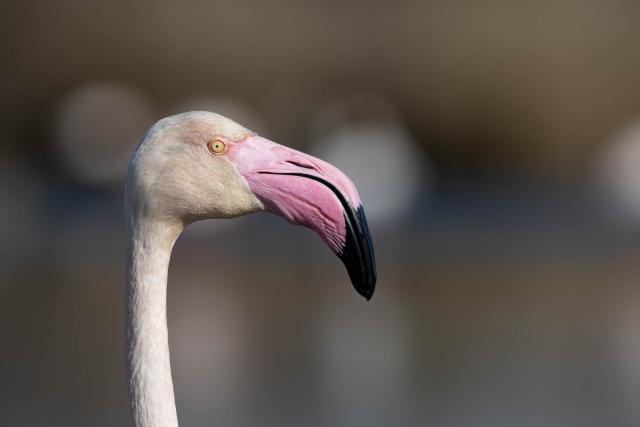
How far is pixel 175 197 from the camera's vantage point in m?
2.35

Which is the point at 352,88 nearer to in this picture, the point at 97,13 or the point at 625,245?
the point at 97,13

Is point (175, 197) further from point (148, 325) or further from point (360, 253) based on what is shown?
point (360, 253)

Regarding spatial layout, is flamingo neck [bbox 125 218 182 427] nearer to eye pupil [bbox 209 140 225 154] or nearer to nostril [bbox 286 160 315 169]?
eye pupil [bbox 209 140 225 154]

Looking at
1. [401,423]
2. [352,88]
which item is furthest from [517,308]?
[352,88]

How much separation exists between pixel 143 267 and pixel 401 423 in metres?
4.47

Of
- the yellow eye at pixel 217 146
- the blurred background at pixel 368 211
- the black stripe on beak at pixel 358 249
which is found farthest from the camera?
the blurred background at pixel 368 211

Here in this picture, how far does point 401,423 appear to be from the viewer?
6.63 m

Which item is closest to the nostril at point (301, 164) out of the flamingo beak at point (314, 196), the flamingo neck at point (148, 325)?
the flamingo beak at point (314, 196)

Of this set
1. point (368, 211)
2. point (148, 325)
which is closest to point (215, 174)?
point (148, 325)

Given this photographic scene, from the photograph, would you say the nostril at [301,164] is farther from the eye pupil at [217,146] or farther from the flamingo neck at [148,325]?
the flamingo neck at [148,325]

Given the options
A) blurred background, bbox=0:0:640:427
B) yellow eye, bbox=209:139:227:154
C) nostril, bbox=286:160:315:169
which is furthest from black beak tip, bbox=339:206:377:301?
blurred background, bbox=0:0:640:427

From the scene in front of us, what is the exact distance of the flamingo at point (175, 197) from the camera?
2.32 metres

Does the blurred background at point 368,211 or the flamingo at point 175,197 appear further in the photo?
the blurred background at point 368,211

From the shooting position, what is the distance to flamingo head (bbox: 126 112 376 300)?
2.31m
